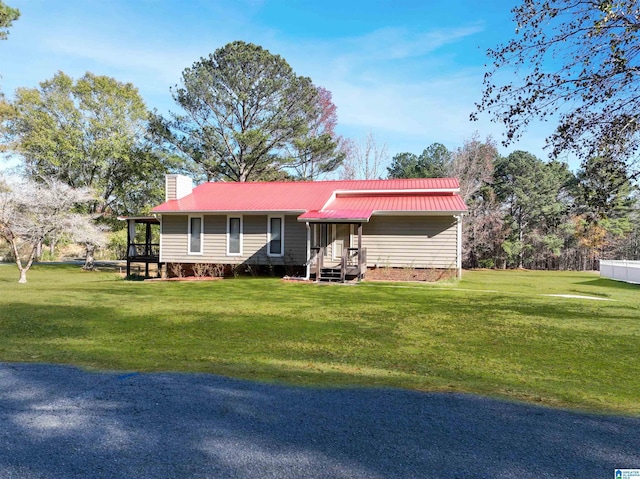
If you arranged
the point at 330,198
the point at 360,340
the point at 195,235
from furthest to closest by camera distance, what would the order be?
the point at 195,235 < the point at 330,198 < the point at 360,340

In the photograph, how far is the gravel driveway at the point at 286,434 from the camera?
261 cm

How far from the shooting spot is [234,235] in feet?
61.1

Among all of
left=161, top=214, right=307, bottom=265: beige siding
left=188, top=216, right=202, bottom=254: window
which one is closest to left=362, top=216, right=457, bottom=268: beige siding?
left=161, top=214, right=307, bottom=265: beige siding

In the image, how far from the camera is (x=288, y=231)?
1795 centimetres

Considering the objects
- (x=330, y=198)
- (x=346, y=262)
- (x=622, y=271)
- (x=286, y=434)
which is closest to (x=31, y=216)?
(x=330, y=198)

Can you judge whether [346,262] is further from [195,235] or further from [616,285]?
[616,285]

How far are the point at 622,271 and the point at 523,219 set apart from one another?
44.4ft

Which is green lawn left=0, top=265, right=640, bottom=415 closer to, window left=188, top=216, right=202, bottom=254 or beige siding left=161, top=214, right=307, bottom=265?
beige siding left=161, top=214, right=307, bottom=265

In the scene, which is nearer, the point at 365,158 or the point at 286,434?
the point at 286,434

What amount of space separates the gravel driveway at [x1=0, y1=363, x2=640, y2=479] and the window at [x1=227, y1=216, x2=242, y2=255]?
565 inches

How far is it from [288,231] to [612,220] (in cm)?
2864

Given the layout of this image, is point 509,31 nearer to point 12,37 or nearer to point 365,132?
point 12,37

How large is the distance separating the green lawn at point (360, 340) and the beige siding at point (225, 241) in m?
6.34

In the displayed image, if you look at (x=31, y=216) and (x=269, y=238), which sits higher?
(x=31, y=216)
